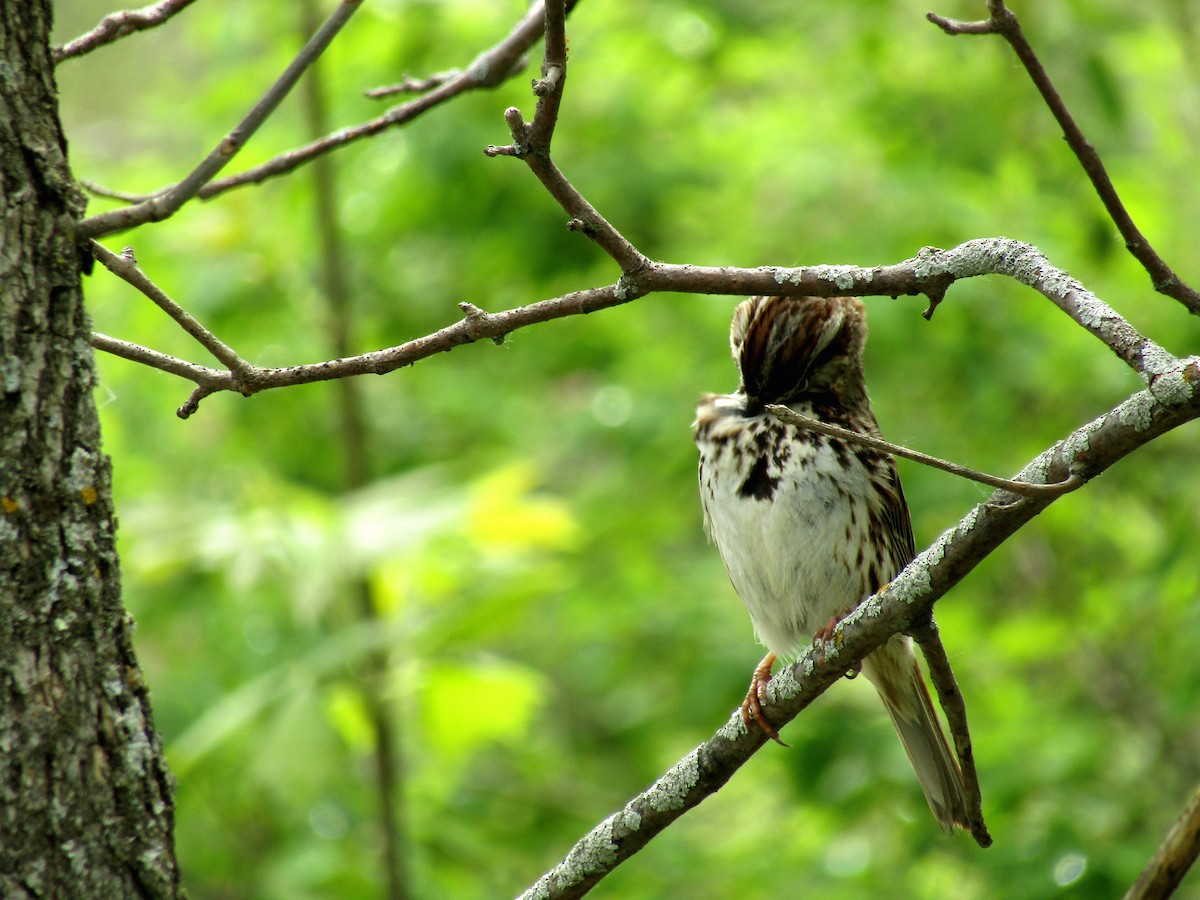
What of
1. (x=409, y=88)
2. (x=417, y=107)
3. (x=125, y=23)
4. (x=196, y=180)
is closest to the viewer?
(x=196, y=180)

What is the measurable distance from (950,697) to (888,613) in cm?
22

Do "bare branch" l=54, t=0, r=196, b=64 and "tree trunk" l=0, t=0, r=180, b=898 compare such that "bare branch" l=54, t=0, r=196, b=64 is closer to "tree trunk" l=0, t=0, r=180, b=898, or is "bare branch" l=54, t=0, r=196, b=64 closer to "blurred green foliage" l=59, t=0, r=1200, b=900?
"tree trunk" l=0, t=0, r=180, b=898

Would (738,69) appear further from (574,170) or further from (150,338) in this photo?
(150,338)

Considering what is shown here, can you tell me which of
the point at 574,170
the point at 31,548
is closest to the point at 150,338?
the point at 574,170

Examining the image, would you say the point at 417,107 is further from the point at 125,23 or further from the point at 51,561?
the point at 51,561

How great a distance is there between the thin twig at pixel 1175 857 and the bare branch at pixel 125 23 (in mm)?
1904

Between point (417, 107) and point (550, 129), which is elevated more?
point (417, 107)

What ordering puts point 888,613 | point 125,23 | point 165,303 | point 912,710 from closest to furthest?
point 165,303 < point 888,613 < point 125,23 < point 912,710

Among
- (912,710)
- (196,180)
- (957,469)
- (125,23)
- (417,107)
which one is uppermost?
(125,23)

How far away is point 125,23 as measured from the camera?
205cm

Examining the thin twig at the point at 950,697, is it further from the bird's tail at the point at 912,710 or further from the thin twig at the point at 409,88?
the thin twig at the point at 409,88

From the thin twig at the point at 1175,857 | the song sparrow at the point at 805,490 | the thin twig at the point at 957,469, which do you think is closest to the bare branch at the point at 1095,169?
the thin twig at the point at 957,469

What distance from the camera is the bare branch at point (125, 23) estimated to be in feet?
6.64

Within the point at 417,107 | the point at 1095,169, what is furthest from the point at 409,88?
the point at 1095,169
